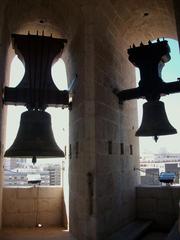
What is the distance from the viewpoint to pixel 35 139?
3613 mm

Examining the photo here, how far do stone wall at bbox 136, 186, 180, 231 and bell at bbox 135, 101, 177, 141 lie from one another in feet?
4.56

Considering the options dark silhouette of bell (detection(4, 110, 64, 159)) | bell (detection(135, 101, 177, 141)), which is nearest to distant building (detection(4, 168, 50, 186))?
dark silhouette of bell (detection(4, 110, 64, 159))

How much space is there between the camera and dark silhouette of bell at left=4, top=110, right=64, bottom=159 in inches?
137

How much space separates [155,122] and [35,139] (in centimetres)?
177

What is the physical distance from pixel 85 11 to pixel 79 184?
256 centimetres

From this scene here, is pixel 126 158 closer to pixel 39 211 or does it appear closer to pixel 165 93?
pixel 165 93

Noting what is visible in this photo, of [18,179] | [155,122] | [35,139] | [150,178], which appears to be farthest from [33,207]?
[155,122]

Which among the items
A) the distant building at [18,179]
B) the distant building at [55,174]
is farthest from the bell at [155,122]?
the distant building at [18,179]

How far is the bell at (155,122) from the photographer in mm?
4148

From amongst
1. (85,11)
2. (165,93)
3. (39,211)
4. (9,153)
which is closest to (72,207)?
(39,211)

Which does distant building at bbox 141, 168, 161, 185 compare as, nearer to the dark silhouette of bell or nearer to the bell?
the bell

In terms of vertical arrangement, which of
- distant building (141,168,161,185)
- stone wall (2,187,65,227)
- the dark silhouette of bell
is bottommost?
stone wall (2,187,65,227)

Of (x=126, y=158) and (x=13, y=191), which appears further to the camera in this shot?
(x=13, y=191)

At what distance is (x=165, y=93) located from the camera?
4336 millimetres
